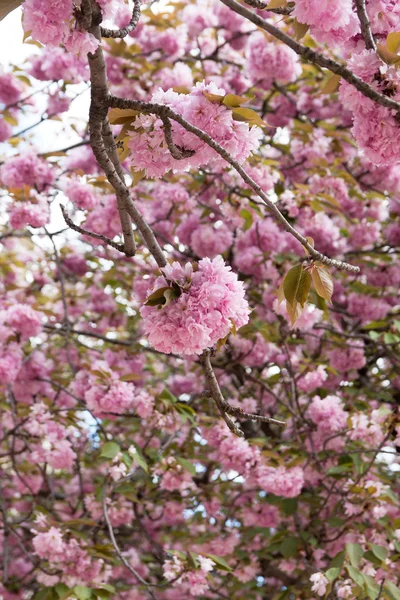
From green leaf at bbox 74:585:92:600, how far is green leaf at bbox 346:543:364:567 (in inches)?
42.2

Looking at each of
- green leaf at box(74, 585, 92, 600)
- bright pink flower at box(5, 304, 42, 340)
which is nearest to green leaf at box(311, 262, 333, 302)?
green leaf at box(74, 585, 92, 600)

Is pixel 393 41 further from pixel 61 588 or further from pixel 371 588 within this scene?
pixel 61 588

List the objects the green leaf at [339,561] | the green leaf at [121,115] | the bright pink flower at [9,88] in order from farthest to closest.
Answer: the bright pink flower at [9,88] → the green leaf at [339,561] → the green leaf at [121,115]

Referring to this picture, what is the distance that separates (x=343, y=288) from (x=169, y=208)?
1.50 metres

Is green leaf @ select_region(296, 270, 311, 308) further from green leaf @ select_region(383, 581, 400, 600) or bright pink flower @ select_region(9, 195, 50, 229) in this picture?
bright pink flower @ select_region(9, 195, 50, 229)

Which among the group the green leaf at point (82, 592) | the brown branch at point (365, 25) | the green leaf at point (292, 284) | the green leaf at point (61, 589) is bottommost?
the green leaf at point (82, 592)

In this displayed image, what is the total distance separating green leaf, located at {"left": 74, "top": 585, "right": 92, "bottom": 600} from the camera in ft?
8.46

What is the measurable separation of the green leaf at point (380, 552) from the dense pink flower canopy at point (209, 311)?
0.09ft

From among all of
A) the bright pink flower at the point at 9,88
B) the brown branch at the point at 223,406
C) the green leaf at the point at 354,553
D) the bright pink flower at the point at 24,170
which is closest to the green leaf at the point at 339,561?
the green leaf at the point at 354,553

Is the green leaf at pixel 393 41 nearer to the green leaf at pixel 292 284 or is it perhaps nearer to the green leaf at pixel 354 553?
the green leaf at pixel 292 284

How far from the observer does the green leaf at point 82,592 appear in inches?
102

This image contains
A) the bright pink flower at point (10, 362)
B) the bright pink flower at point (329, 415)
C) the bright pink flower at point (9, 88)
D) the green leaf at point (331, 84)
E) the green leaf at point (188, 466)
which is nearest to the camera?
the green leaf at point (331, 84)

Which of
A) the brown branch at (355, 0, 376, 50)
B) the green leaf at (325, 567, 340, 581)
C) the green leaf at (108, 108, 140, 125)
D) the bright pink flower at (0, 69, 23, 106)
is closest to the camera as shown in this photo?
the brown branch at (355, 0, 376, 50)

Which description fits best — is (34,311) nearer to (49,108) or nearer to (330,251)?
(49,108)
